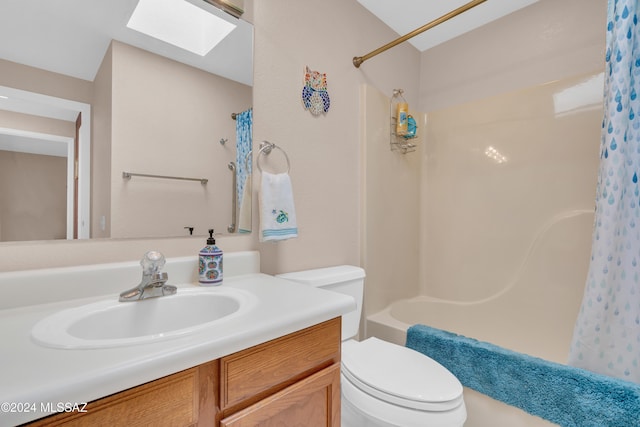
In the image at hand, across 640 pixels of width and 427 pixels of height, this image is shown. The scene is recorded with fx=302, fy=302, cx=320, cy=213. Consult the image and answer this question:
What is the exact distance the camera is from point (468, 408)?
4.33 ft

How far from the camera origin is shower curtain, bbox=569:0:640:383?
3.73ft

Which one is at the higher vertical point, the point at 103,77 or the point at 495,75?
the point at 495,75

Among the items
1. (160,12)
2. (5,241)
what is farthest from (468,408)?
(160,12)

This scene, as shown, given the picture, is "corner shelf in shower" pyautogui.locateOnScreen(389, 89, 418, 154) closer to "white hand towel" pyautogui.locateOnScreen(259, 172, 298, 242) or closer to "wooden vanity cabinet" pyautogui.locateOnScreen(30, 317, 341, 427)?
"white hand towel" pyautogui.locateOnScreen(259, 172, 298, 242)

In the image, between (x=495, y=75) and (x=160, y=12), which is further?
(x=495, y=75)

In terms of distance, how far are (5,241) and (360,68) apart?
176 cm

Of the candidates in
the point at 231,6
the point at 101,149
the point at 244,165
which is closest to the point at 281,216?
the point at 244,165

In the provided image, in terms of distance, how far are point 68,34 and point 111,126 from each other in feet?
Answer: 0.93

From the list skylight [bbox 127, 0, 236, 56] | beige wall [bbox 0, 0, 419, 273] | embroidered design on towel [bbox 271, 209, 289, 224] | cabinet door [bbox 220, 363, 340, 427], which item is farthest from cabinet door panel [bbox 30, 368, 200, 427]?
skylight [bbox 127, 0, 236, 56]

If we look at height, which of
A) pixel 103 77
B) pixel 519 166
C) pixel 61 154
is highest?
pixel 103 77

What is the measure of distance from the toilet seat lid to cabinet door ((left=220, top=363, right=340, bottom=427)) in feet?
0.85

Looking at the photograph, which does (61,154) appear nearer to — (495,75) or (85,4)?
(85,4)

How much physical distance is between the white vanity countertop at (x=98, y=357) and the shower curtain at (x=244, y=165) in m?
0.55

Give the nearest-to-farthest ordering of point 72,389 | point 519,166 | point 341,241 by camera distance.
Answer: point 72,389 < point 341,241 < point 519,166
